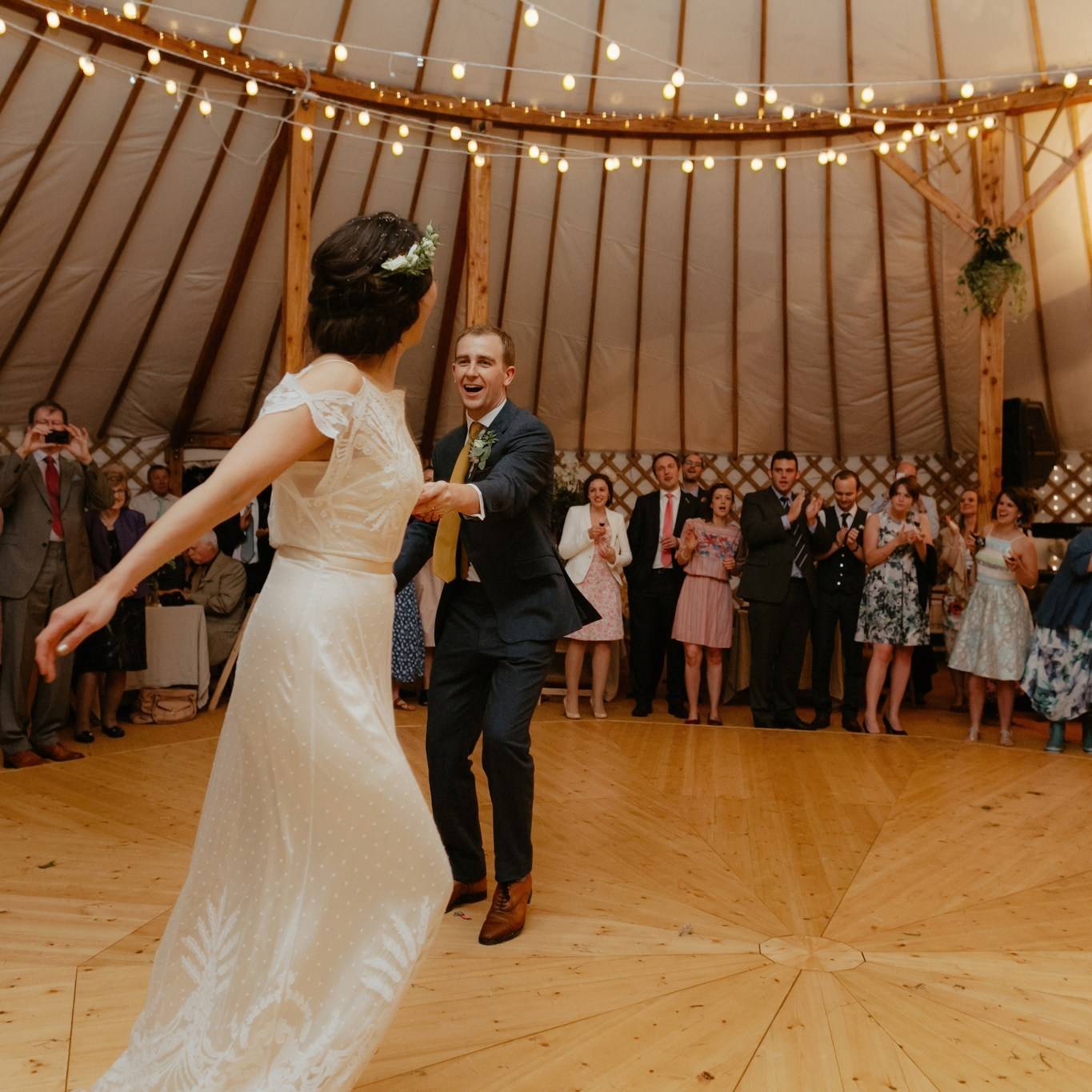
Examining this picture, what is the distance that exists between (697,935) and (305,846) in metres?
1.36

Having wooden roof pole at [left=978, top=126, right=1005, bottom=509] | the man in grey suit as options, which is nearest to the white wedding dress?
the man in grey suit

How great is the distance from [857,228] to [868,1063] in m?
6.78

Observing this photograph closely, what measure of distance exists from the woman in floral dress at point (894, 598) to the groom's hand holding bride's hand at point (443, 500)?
3579 millimetres

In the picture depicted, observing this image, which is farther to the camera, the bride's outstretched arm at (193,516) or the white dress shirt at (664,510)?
the white dress shirt at (664,510)

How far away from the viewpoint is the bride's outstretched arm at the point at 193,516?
1132 millimetres

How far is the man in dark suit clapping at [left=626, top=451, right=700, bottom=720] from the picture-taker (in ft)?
18.4

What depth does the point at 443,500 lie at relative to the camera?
183 centimetres

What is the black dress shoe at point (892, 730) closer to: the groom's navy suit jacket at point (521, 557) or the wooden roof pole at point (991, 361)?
the wooden roof pole at point (991, 361)

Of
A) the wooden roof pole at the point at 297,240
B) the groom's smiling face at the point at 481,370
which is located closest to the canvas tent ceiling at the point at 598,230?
the wooden roof pole at the point at 297,240

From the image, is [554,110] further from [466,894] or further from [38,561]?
[466,894]

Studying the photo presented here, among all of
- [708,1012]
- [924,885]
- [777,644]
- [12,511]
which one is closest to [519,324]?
[777,644]

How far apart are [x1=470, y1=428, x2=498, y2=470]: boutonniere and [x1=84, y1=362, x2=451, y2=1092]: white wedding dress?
99cm

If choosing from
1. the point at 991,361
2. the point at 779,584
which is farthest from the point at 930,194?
the point at 779,584

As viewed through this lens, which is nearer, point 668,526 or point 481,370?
point 481,370
